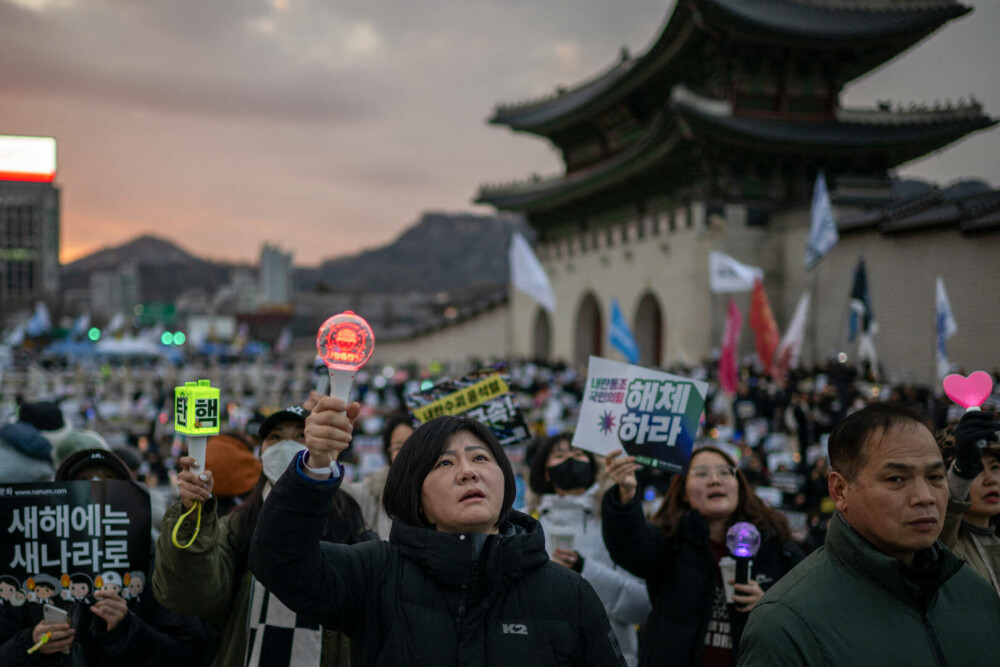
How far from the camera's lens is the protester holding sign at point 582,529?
3.46m

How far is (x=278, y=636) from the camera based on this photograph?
257 cm

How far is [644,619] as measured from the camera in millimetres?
3525

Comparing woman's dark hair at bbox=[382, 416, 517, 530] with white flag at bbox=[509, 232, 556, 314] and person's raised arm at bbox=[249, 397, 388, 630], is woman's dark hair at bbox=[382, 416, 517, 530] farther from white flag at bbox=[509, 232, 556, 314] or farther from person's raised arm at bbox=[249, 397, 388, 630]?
white flag at bbox=[509, 232, 556, 314]

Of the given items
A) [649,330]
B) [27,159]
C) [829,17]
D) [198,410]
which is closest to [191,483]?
[198,410]

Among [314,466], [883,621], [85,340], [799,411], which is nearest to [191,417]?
[314,466]

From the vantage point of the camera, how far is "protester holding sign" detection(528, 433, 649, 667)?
11.3ft

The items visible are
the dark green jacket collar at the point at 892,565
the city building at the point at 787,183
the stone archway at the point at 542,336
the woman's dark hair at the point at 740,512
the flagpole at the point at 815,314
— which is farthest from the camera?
the stone archway at the point at 542,336

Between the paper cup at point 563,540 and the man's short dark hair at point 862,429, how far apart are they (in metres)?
1.34

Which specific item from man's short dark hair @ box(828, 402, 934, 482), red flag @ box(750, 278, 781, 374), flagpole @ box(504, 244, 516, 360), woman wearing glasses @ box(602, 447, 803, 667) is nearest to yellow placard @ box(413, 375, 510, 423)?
woman wearing glasses @ box(602, 447, 803, 667)

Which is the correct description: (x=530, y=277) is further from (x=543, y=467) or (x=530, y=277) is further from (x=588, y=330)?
(x=588, y=330)

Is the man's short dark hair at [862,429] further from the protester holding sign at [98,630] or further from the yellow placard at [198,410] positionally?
the protester holding sign at [98,630]

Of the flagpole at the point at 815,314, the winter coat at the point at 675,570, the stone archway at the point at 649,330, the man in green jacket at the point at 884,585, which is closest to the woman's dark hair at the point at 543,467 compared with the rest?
the winter coat at the point at 675,570

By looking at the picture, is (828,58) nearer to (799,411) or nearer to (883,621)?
(799,411)

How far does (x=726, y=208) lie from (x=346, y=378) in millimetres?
20975
